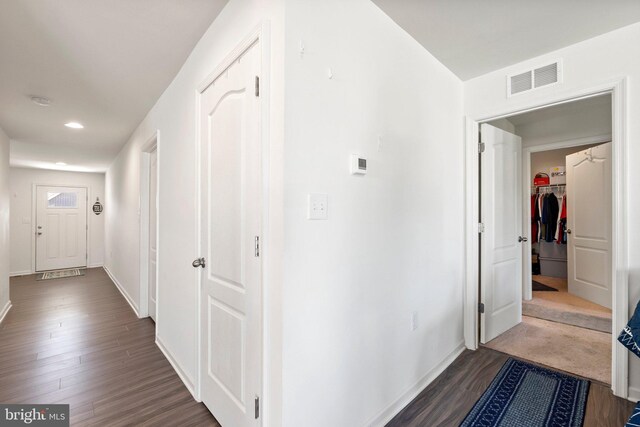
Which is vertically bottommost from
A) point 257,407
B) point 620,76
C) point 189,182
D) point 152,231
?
point 257,407

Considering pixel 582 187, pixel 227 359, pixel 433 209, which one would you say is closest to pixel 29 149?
pixel 227 359

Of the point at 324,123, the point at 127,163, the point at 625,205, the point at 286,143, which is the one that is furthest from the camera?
the point at 127,163

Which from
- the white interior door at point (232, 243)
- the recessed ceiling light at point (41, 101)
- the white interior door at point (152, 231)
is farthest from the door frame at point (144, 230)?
the white interior door at point (232, 243)

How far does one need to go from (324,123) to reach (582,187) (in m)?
4.54

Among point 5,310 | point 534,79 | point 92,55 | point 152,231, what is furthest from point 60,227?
point 534,79

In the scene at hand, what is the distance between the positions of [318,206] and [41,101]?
338 centimetres

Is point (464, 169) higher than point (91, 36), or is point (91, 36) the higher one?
point (91, 36)

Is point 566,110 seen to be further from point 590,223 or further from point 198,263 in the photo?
point 198,263

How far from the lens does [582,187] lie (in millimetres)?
3990

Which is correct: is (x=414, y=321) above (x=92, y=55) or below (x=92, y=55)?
below

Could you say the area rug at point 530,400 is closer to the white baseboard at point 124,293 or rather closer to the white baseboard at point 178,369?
the white baseboard at point 178,369

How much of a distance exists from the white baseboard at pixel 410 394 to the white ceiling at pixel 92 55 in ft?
8.45

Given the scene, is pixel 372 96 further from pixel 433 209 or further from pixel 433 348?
pixel 433 348

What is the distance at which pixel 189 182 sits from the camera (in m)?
2.07
